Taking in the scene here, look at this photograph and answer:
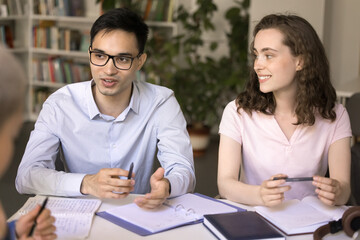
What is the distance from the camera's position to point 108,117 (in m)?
2.24

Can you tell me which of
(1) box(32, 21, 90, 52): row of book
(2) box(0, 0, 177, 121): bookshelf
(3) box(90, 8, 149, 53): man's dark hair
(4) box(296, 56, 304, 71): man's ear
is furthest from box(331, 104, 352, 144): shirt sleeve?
(1) box(32, 21, 90, 52): row of book

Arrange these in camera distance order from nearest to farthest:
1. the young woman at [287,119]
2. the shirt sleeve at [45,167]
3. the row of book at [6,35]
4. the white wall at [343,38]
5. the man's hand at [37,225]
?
the man's hand at [37,225] < the shirt sleeve at [45,167] < the young woman at [287,119] < the white wall at [343,38] < the row of book at [6,35]

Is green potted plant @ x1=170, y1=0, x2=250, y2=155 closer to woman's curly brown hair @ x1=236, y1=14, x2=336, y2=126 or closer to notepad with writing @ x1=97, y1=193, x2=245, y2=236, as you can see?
woman's curly brown hair @ x1=236, y1=14, x2=336, y2=126

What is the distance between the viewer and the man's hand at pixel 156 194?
1.76m

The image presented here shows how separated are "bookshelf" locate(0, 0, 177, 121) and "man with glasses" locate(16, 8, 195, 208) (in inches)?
164

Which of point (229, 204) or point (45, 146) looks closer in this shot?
point (229, 204)

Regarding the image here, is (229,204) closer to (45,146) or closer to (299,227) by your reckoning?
(299,227)

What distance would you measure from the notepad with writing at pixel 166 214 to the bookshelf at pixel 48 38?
473cm

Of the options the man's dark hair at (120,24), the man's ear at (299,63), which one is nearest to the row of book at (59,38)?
the man's dark hair at (120,24)

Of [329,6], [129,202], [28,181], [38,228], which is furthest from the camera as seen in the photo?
[329,6]

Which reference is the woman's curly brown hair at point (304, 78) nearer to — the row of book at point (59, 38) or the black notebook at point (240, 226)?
the black notebook at point (240, 226)

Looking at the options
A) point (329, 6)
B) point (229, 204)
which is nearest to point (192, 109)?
point (329, 6)

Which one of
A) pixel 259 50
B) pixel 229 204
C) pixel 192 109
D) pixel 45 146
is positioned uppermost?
pixel 259 50

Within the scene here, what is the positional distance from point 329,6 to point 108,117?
136 inches
